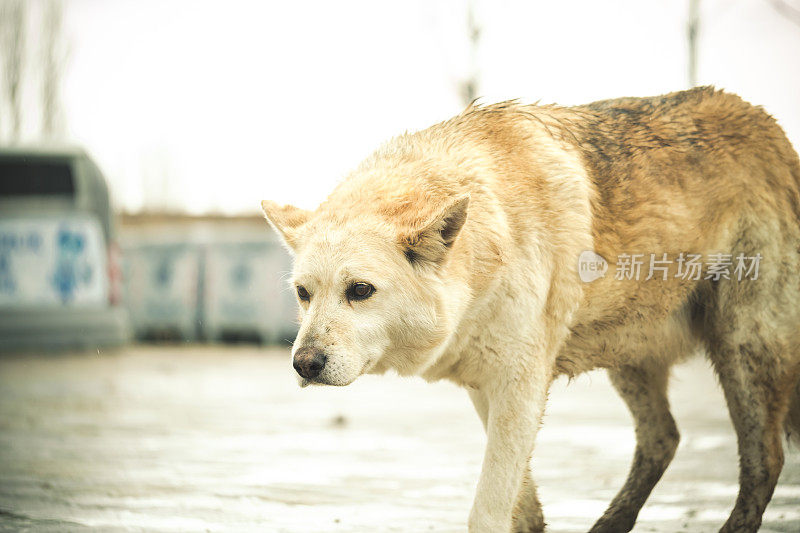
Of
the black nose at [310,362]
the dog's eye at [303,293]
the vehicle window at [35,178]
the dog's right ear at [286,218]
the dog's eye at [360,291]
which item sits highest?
the dog's right ear at [286,218]

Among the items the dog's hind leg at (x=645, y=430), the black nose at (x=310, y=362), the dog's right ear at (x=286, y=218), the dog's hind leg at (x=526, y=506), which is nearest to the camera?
the black nose at (x=310, y=362)

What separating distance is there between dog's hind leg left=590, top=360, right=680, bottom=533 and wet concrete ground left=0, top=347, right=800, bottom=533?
0.58 ft

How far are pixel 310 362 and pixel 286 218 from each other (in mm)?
1034

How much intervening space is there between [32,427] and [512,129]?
223 inches

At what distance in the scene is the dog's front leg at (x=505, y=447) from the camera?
4371mm

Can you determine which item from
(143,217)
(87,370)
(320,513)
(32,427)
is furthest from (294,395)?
(143,217)

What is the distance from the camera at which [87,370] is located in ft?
46.1

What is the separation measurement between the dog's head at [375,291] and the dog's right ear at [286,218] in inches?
9.4
